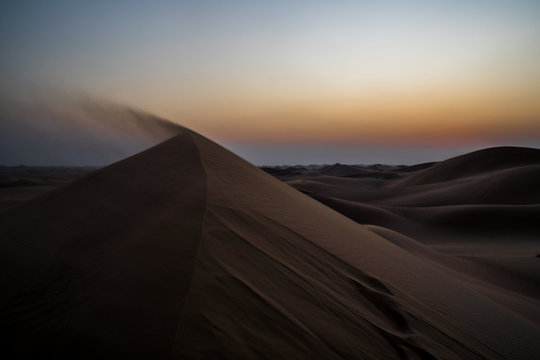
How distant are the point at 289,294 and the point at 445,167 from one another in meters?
36.0

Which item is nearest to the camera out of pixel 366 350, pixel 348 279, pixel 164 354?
pixel 164 354

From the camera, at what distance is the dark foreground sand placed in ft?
5.60

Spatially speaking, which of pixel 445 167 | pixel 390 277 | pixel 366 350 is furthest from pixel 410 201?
pixel 366 350

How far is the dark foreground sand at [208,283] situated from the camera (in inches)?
67.2

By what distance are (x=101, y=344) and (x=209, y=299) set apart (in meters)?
0.60

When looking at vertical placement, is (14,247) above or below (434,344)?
above

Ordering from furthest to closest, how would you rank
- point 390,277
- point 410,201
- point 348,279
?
point 410,201
point 390,277
point 348,279

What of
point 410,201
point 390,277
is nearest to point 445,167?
point 410,201

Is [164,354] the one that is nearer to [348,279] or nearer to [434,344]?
[348,279]

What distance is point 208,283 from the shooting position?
2.00m

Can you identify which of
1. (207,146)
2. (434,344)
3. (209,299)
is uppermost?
(207,146)

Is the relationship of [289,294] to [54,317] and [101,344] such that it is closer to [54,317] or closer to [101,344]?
[101,344]

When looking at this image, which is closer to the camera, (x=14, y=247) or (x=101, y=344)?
(x=101, y=344)

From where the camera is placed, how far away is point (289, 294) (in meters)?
2.29
